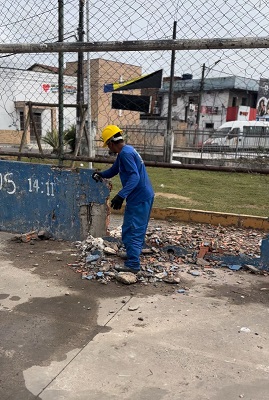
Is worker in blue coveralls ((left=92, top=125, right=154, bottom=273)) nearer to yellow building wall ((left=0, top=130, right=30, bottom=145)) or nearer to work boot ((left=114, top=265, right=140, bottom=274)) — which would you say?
work boot ((left=114, top=265, right=140, bottom=274))

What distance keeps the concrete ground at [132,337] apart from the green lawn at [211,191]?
390 centimetres

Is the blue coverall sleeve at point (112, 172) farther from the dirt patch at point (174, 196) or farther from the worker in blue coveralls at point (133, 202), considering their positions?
the dirt patch at point (174, 196)

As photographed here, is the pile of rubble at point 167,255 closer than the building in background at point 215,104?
Yes

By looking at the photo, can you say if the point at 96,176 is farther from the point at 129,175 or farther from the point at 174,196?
the point at 174,196

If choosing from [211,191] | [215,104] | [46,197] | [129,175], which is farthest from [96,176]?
[215,104]

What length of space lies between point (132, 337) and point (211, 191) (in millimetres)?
7505

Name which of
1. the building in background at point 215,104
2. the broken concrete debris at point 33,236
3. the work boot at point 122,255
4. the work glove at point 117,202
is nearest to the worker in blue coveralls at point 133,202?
the work glove at point 117,202

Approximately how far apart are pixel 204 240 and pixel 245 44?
101 inches

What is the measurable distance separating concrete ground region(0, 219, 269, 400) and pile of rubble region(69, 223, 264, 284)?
148mm

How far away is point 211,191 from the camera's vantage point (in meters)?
10.0

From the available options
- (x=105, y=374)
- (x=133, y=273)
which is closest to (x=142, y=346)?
(x=105, y=374)

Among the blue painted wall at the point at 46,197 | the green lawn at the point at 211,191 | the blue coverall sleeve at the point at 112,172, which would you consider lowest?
the green lawn at the point at 211,191

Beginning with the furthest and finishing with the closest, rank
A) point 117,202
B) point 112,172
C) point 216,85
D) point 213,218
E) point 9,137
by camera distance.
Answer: point 216,85
point 9,137
point 213,218
point 112,172
point 117,202

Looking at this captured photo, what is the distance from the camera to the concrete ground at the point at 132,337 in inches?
94.1
